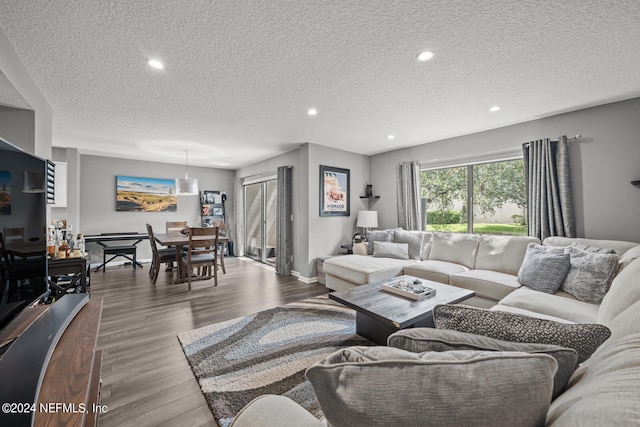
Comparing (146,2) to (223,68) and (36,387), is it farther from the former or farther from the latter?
(36,387)

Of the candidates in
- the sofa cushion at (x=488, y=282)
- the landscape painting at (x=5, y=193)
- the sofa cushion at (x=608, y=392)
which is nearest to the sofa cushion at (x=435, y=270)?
the sofa cushion at (x=488, y=282)

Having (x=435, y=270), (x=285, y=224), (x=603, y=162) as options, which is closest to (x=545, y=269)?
(x=435, y=270)

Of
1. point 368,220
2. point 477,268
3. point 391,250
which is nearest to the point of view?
point 477,268

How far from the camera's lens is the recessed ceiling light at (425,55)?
1.88m

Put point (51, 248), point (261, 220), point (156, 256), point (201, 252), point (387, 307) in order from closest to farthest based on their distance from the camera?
point (387, 307) < point (51, 248) < point (201, 252) < point (156, 256) < point (261, 220)

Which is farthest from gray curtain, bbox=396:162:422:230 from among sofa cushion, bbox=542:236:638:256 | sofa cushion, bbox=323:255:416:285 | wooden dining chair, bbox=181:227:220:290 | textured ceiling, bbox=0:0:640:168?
wooden dining chair, bbox=181:227:220:290

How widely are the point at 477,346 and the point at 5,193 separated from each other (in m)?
1.81

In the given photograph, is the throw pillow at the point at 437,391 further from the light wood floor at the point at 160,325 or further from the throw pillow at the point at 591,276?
the throw pillow at the point at 591,276

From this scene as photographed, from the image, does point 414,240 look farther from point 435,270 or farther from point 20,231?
point 20,231

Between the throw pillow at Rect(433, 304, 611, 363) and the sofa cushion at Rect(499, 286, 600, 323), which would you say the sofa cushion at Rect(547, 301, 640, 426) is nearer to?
the throw pillow at Rect(433, 304, 611, 363)

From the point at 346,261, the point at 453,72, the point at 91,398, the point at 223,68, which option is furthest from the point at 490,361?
the point at 346,261

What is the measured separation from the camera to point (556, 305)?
6.38ft

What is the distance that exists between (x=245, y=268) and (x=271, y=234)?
1.08m

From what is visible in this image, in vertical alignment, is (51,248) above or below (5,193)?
below
